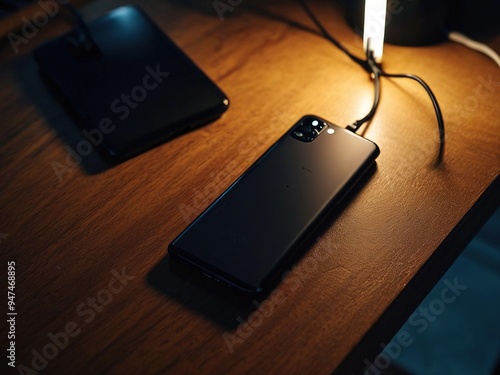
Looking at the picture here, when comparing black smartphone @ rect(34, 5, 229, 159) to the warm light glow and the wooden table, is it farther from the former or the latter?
the warm light glow

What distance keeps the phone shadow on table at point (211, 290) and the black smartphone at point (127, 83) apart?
170 millimetres

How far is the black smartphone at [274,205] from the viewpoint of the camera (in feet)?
1.90

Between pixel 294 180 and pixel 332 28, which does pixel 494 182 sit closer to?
pixel 294 180

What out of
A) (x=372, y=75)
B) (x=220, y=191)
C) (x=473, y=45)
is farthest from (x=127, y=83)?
(x=473, y=45)

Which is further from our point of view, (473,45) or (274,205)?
(473,45)

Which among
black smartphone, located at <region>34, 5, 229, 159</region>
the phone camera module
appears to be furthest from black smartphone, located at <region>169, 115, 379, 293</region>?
black smartphone, located at <region>34, 5, 229, 159</region>

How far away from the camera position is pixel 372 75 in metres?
0.78

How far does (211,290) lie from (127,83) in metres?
0.31

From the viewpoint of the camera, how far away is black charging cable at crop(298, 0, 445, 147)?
704 mm

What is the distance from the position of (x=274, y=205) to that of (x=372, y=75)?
0.85 feet

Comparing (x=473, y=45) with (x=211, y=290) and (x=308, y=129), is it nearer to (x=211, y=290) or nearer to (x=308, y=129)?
(x=308, y=129)

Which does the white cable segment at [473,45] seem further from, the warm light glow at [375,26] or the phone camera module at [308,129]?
the phone camera module at [308,129]

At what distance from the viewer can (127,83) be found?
76 cm

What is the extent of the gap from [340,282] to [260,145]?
20 centimetres
